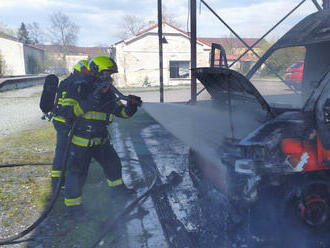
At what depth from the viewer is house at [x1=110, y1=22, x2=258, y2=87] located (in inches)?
1005

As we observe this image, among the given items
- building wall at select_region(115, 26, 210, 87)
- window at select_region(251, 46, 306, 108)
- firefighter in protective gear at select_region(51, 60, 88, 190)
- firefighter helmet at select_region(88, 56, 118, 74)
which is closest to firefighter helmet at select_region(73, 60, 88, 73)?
firefighter in protective gear at select_region(51, 60, 88, 190)

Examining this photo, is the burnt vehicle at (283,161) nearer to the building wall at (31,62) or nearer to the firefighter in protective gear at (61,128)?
the firefighter in protective gear at (61,128)

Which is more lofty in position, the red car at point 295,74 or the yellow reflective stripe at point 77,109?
the red car at point 295,74

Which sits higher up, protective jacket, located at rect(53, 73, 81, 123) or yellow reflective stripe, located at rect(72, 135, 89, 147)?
protective jacket, located at rect(53, 73, 81, 123)

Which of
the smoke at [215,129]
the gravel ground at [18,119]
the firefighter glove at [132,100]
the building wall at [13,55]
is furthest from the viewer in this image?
the building wall at [13,55]

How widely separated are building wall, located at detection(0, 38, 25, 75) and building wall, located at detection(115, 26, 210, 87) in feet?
65.4

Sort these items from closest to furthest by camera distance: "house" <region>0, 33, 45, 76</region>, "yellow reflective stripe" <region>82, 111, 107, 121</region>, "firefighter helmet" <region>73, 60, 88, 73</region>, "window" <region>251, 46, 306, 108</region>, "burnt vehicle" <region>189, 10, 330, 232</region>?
"burnt vehicle" <region>189, 10, 330, 232</region> < "yellow reflective stripe" <region>82, 111, 107, 121</region> < "firefighter helmet" <region>73, 60, 88, 73</region> < "window" <region>251, 46, 306, 108</region> < "house" <region>0, 33, 45, 76</region>

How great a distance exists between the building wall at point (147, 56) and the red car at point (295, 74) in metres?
21.3

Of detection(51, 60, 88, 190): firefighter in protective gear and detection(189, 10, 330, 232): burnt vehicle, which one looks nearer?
detection(189, 10, 330, 232): burnt vehicle

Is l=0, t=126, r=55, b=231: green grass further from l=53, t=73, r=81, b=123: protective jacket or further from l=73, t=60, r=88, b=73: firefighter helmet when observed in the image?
l=73, t=60, r=88, b=73: firefighter helmet

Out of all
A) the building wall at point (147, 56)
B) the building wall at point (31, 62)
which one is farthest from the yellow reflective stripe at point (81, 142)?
the building wall at point (31, 62)

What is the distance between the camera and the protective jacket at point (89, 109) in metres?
3.35

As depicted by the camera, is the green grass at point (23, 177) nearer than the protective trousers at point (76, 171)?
No

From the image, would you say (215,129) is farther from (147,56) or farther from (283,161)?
(147,56)
